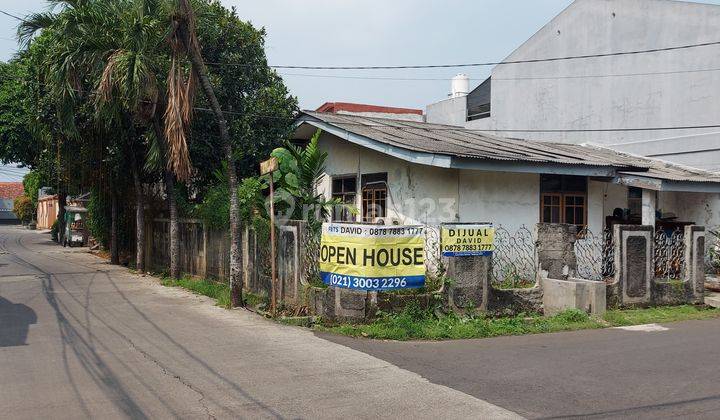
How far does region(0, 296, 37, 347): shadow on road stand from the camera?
30.4ft

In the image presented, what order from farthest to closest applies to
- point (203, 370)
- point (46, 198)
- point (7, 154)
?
point (46, 198) → point (7, 154) → point (203, 370)

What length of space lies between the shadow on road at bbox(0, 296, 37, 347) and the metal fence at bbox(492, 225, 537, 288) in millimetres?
8287

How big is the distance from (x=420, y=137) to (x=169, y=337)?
26.0 feet

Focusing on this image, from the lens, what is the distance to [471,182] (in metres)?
13.3

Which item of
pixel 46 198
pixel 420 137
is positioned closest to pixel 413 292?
pixel 420 137

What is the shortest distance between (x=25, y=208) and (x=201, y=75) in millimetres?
70977

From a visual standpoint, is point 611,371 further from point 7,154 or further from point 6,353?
point 7,154

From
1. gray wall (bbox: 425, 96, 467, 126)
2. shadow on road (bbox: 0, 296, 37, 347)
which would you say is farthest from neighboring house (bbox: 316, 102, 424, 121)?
shadow on road (bbox: 0, 296, 37, 347)

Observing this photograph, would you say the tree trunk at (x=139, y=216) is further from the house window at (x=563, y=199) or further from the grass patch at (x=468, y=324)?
the house window at (x=563, y=199)

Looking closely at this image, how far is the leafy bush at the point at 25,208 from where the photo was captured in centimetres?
7262

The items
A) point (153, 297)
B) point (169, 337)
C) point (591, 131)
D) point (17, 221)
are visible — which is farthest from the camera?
point (17, 221)

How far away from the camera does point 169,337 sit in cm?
969

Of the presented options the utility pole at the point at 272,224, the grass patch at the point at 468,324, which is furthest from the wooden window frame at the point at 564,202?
the utility pole at the point at 272,224

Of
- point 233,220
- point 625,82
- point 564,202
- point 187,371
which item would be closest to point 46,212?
point 625,82
